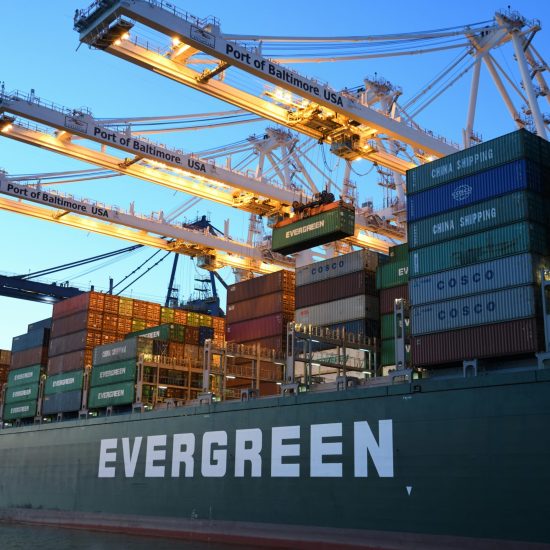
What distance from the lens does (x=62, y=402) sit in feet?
128

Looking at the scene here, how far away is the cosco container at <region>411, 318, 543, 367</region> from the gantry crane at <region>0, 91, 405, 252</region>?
1572 cm

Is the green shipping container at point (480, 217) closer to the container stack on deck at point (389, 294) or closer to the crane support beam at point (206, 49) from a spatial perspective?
the container stack on deck at point (389, 294)

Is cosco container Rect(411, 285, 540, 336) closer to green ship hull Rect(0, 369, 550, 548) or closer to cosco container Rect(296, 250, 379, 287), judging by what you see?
green ship hull Rect(0, 369, 550, 548)

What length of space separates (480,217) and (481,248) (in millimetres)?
1034

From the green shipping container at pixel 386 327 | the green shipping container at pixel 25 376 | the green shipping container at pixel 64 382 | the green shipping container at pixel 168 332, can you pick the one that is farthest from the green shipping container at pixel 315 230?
the green shipping container at pixel 25 376

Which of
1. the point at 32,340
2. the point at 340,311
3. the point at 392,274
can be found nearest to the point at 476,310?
the point at 392,274

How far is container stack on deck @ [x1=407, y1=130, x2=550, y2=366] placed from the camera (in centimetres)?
1975

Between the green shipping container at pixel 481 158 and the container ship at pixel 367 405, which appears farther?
the green shipping container at pixel 481 158

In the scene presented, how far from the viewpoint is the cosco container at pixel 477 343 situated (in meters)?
19.2

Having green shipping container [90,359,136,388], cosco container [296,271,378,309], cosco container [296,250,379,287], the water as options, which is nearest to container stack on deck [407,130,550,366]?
cosco container [296,271,378,309]

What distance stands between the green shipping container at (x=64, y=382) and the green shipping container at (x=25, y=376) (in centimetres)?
165

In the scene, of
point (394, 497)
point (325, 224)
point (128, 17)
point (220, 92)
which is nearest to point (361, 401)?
point (394, 497)

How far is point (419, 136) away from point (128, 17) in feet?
45.5

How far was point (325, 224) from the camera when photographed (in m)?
31.3
